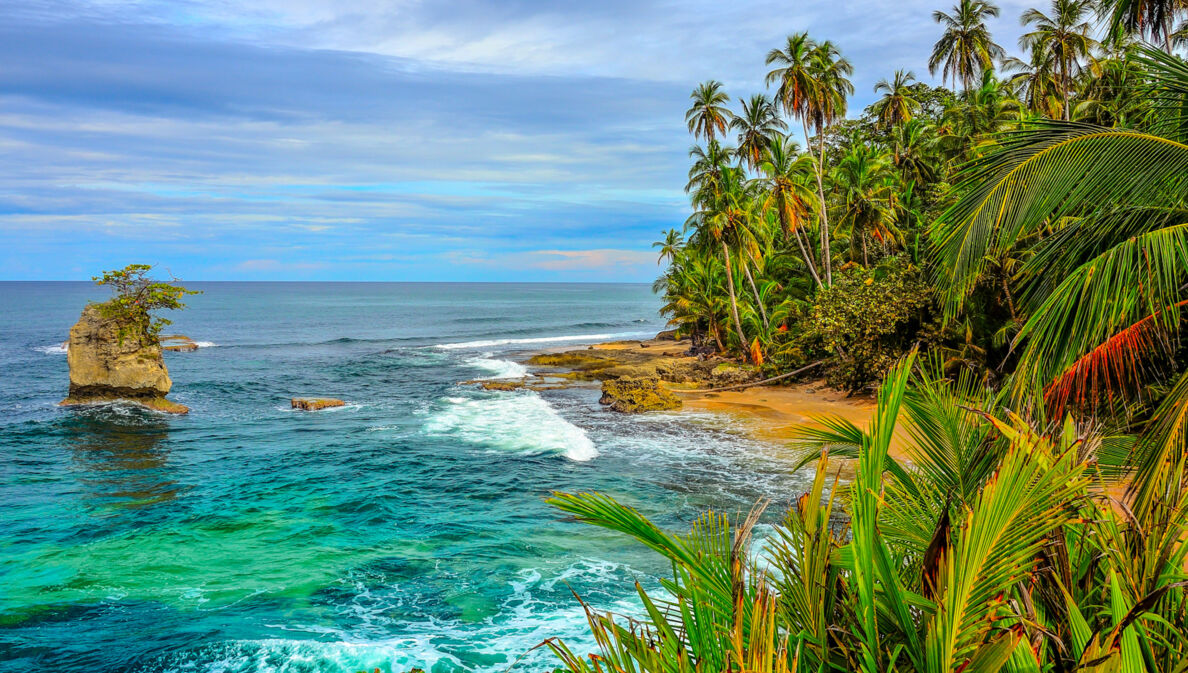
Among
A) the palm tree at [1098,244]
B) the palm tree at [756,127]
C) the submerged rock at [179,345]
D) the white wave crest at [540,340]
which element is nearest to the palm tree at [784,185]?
the palm tree at [756,127]

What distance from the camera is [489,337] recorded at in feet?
235

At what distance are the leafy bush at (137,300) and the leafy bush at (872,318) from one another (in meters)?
26.0

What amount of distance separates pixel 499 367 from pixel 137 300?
21.1 metres

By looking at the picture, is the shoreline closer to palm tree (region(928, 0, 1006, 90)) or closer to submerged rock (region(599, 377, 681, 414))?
submerged rock (region(599, 377, 681, 414))

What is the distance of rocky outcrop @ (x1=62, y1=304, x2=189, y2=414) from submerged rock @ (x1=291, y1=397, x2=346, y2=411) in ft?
15.3

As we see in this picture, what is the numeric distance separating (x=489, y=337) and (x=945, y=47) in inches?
1863

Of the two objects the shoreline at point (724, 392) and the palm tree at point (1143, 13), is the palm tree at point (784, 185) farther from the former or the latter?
the palm tree at point (1143, 13)

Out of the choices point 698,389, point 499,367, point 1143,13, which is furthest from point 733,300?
point 1143,13

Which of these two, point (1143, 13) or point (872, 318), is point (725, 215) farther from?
point (1143, 13)

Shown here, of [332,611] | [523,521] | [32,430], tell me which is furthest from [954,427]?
[32,430]

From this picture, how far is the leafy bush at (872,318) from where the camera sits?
24.1 metres

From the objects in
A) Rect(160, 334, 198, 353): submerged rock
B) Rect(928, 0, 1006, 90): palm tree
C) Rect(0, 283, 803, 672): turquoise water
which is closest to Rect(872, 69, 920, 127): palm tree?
Rect(928, 0, 1006, 90): palm tree

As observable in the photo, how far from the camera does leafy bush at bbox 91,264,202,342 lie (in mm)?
29375

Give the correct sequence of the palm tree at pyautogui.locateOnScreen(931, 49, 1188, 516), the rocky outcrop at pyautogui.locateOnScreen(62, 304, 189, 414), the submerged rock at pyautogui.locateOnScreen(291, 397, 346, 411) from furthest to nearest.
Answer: the submerged rock at pyautogui.locateOnScreen(291, 397, 346, 411) < the rocky outcrop at pyautogui.locateOnScreen(62, 304, 189, 414) < the palm tree at pyautogui.locateOnScreen(931, 49, 1188, 516)
